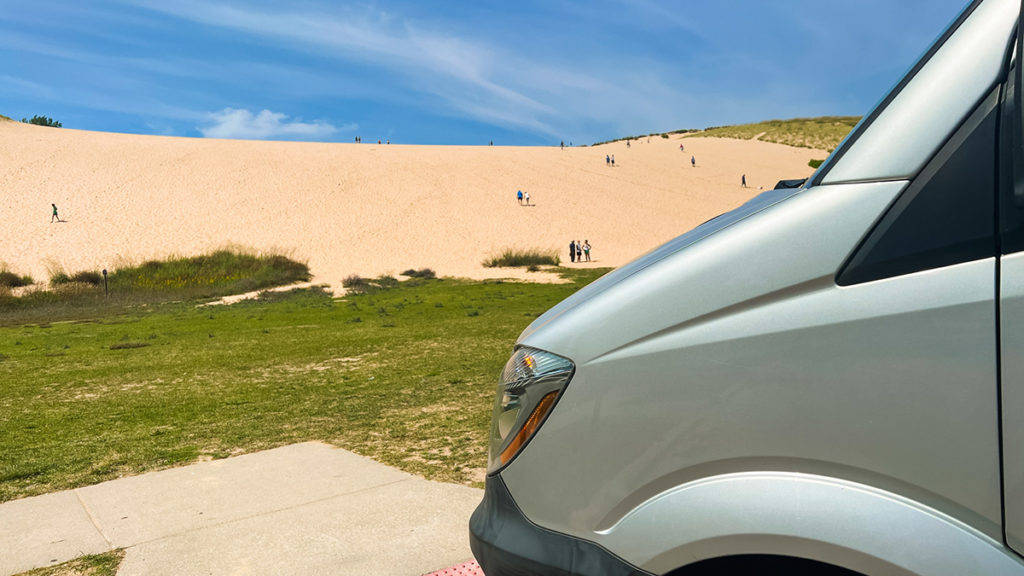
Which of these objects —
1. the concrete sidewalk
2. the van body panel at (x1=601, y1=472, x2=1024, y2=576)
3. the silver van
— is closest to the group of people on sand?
the concrete sidewalk

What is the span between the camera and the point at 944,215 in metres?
1.49

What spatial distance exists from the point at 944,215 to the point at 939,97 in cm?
27

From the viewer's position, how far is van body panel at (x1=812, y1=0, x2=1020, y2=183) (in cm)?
153

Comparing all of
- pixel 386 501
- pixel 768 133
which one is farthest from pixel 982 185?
pixel 768 133

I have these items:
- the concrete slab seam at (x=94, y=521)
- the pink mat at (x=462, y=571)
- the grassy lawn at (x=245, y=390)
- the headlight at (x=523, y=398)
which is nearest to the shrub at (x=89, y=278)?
the grassy lawn at (x=245, y=390)

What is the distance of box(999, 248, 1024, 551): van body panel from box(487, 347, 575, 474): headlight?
0.88m

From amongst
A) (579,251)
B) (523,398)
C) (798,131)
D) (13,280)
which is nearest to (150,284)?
(13,280)

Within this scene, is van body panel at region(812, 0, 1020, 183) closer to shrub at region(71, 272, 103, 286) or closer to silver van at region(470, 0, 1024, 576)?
silver van at region(470, 0, 1024, 576)

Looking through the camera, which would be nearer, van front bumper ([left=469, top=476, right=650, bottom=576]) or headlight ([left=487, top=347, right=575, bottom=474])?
van front bumper ([left=469, top=476, right=650, bottom=576])

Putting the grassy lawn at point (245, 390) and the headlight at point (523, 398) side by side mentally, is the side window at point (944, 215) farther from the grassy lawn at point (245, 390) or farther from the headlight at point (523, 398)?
the grassy lawn at point (245, 390)

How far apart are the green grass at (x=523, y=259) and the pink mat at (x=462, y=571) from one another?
2883cm

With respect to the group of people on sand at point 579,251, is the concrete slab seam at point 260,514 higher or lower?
lower

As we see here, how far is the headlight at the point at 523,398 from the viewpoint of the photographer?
1809 millimetres

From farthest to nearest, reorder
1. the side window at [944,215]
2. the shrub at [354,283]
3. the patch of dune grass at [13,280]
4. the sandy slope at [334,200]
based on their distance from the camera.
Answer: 1. the sandy slope at [334,200]
2. the patch of dune grass at [13,280]
3. the shrub at [354,283]
4. the side window at [944,215]
